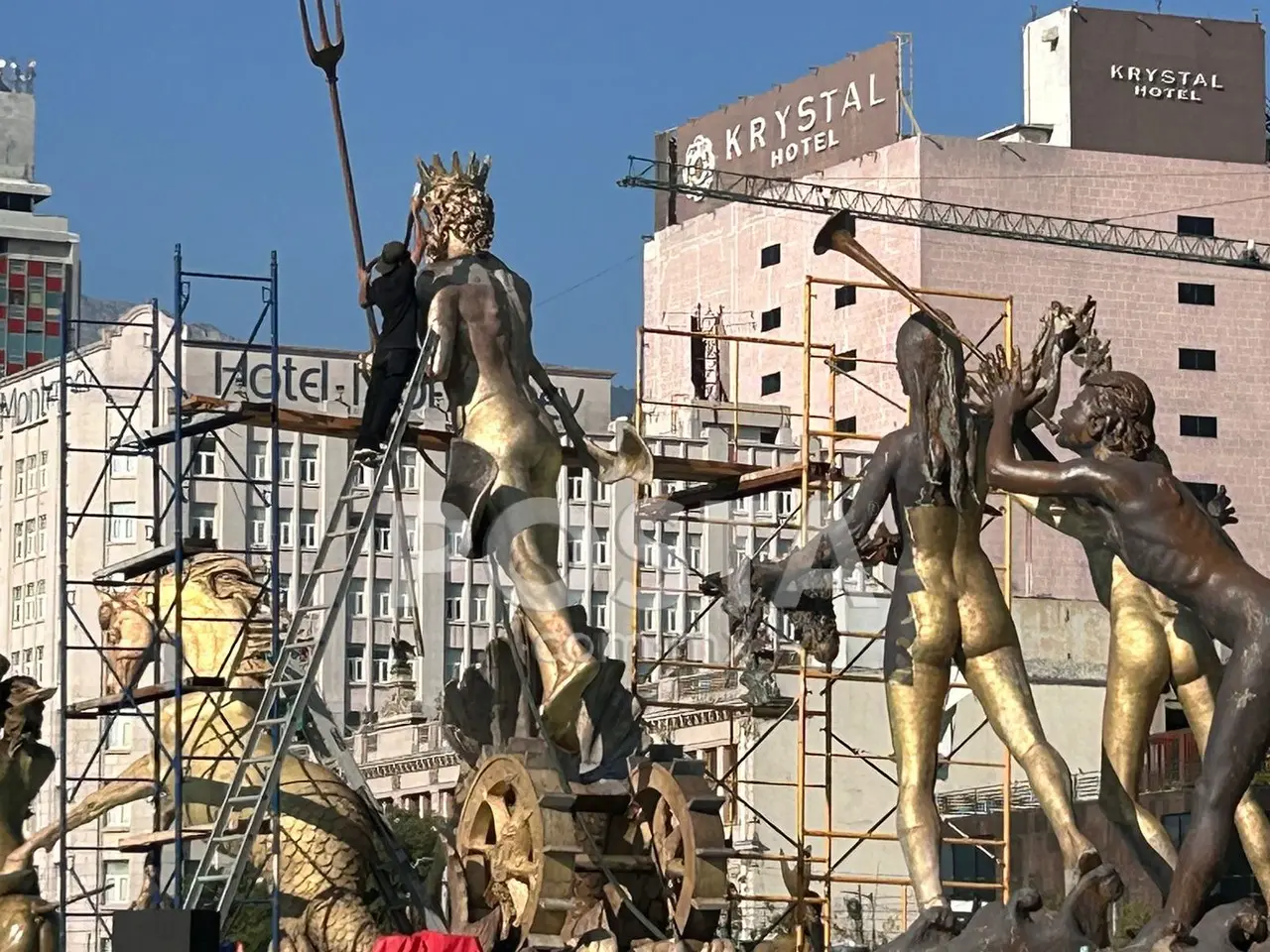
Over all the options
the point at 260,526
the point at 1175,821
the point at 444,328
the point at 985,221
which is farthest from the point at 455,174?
the point at 260,526

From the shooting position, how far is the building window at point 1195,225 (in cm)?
7806

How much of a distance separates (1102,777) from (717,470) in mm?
5468

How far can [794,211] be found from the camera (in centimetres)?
7838

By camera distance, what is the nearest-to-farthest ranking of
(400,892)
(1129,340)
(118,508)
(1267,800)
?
(400,892)
(1267,800)
(1129,340)
(118,508)

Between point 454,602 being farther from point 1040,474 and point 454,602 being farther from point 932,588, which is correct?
point 1040,474

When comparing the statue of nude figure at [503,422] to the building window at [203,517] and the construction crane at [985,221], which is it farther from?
the building window at [203,517]

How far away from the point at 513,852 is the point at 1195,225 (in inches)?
2463

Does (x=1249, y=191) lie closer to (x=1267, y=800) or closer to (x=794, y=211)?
(x=794, y=211)

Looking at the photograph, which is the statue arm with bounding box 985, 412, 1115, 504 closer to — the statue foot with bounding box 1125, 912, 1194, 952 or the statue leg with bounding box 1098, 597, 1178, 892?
the statue leg with bounding box 1098, 597, 1178, 892

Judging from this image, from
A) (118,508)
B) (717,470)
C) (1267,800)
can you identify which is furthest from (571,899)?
(118,508)

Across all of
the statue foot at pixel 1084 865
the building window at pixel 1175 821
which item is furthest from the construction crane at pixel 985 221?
the statue foot at pixel 1084 865

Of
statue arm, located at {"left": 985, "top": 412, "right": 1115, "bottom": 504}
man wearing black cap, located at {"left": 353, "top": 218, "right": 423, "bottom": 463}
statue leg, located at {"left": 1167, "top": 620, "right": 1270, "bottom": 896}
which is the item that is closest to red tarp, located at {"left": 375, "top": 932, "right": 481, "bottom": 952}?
man wearing black cap, located at {"left": 353, "top": 218, "right": 423, "bottom": 463}

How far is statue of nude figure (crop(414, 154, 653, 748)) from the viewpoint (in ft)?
60.1

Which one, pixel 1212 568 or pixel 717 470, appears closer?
pixel 1212 568
